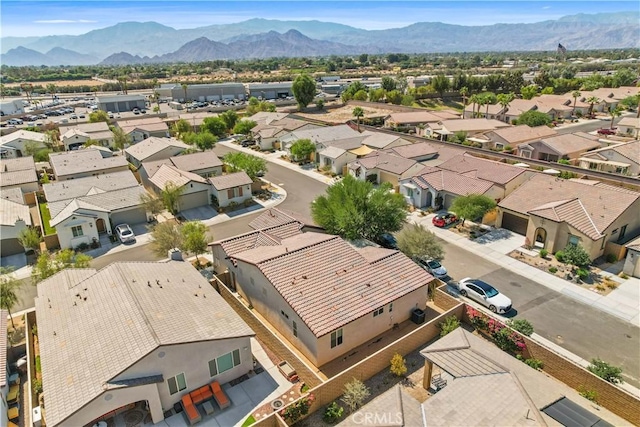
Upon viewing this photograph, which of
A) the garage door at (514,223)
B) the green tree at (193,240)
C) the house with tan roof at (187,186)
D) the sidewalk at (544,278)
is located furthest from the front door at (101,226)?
the garage door at (514,223)

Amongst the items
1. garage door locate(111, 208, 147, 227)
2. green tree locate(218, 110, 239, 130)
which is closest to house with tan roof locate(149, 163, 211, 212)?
garage door locate(111, 208, 147, 227)

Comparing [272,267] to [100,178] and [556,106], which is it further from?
[556,106]

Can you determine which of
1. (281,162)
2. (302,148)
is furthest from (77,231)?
(302,148)

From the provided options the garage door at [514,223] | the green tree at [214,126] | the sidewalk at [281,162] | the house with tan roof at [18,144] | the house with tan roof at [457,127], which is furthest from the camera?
the green tree at [214,126]

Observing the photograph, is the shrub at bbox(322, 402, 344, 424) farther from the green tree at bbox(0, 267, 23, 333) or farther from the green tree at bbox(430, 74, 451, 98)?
the green tree at bbox(430, 74, 451, 98)

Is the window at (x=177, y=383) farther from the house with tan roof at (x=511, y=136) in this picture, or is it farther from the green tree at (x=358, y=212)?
the house with tan roof at (x=511, y=136)

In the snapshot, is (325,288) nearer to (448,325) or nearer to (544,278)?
(448,325)
